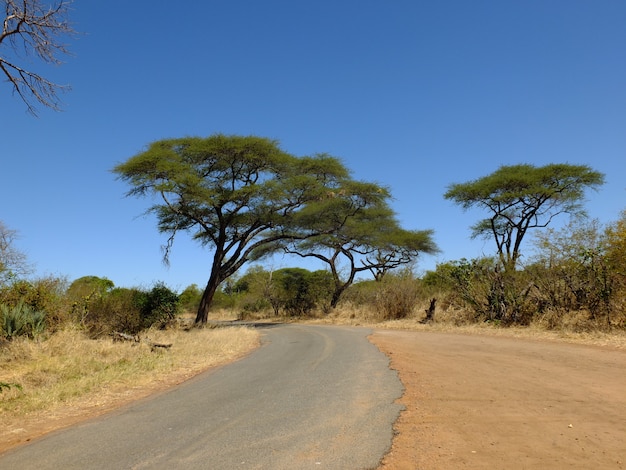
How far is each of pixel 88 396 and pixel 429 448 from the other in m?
6.44

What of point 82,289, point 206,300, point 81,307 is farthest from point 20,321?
point 206,300

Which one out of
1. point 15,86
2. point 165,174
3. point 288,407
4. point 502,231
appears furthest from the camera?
point 502,231

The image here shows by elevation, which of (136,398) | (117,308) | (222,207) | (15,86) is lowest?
(136,398)

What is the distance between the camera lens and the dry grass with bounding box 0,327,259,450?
7.39 meters

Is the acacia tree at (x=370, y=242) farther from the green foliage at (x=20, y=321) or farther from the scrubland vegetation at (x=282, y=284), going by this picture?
the green foliage at (x=20, y=321)

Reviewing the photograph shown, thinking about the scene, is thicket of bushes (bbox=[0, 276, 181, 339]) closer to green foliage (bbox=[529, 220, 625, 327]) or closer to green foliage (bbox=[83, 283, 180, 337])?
green foliage (bbox=[83, 283, 180, 337])

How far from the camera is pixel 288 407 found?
6699mm

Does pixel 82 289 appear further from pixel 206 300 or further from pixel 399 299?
pixel 399 299

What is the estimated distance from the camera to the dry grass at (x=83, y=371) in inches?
291

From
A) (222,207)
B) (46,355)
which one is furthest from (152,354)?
(222,207)

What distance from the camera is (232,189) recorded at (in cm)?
2853

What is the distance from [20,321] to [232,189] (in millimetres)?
15853

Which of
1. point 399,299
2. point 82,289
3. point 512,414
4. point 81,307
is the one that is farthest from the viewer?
point 399,299

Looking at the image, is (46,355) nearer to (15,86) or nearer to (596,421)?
(15,86)
